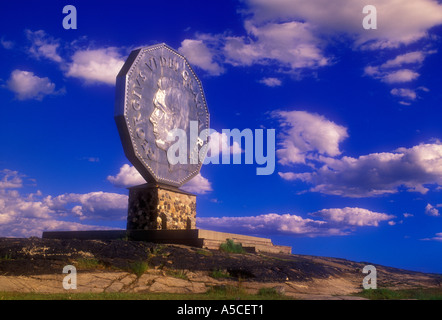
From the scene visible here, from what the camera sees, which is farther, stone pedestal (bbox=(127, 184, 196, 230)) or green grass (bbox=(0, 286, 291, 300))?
stone pedestal (bbox=(127, 184, 196, 230))

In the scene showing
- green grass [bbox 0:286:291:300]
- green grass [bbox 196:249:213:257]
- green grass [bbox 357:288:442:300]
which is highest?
green grass [bbox 196:249:213:257]

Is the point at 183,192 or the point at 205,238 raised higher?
the point at 183,192

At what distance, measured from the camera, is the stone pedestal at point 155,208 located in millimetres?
14344

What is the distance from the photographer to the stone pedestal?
14344 mm

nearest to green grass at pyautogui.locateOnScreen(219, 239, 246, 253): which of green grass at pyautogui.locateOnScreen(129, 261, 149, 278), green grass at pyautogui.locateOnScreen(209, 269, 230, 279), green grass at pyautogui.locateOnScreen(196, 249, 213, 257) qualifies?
green grass at pyautogui.locateOnScreen(196, 249, 213, 257)

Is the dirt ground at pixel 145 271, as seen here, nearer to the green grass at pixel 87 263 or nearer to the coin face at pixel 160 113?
the green grass at pixel 87 263

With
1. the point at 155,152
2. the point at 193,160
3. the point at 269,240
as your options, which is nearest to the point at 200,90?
the point at 193,160

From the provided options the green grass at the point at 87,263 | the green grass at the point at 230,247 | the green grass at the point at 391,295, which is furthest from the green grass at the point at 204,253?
the green grass at the point at 391,295

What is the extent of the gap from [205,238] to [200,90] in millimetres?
8521

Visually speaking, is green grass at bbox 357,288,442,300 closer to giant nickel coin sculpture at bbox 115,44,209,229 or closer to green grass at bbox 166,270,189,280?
green grass at bbox 166,270,189,280

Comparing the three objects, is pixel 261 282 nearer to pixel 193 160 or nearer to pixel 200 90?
pixel 193 160

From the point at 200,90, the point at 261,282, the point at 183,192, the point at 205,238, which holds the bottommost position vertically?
the point at 261,282
